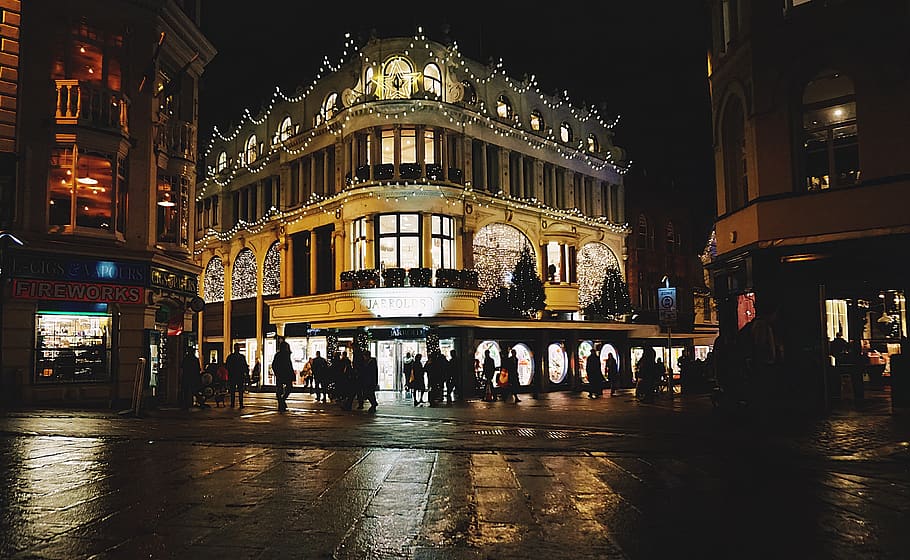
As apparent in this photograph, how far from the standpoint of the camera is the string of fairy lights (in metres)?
34.0

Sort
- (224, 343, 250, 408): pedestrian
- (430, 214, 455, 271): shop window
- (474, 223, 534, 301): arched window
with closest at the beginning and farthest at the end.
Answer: (224, 343, 250, 408): pedestrian < (430, 214, 455, 271): shop window < (474, 223, 534, 301): arched window

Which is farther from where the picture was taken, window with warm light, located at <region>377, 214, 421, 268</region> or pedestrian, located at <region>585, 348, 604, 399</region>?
window with warm light, located at <region>377, 214, 421, 268</region>

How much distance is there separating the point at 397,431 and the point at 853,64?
45.9ft

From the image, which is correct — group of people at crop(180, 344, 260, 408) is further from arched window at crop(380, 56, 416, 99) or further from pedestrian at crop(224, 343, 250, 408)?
arched window at crop(380, 56, 416, 99)

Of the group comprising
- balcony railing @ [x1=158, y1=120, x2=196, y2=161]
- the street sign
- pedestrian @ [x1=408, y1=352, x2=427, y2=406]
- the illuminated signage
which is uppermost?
balcony railing @ [x1=158, y1=120, x2=196, y2=161]

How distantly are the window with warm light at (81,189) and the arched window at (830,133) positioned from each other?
19.7 m

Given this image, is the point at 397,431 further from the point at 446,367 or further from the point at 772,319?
the point at 446,367

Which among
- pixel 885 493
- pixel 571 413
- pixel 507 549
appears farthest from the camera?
pixel 571 413

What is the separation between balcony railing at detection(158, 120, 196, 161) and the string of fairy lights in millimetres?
8692

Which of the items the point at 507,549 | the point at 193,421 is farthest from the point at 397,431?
the point at 507,549

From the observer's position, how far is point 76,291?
22.2 meters

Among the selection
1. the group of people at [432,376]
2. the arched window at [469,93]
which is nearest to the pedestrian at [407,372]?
the group of people at [432,376]

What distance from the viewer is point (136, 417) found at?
19141 mm

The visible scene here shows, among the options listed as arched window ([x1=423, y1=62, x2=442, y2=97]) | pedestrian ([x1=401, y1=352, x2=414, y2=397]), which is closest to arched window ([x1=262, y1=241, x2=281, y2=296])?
pedestrian ([x1=401, y1=352, x2=414, y2=397])
